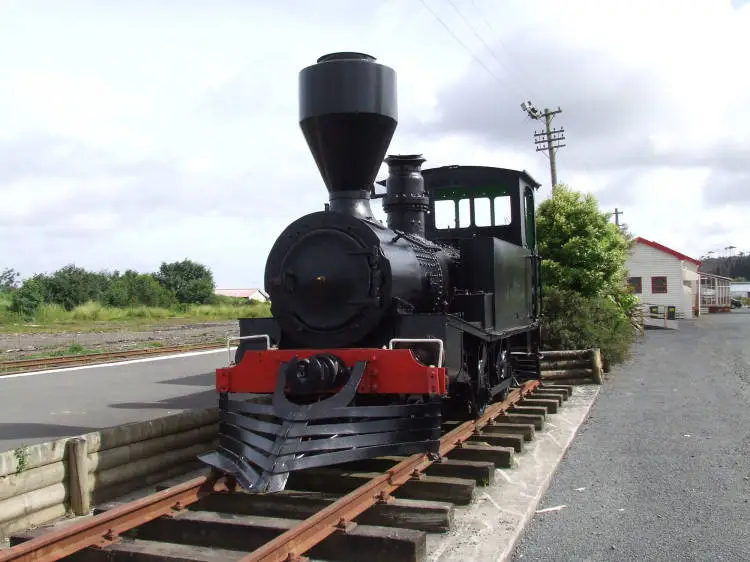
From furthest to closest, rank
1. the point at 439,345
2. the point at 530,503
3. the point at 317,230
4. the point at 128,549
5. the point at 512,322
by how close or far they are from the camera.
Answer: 1. the point at 512,322
2. the point at 317,230
3. the point at 439,345
4. the point at 530,503
5. the point at 128,549

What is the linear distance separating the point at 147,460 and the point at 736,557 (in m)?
4.43

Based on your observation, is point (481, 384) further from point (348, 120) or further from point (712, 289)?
point (712, 289)

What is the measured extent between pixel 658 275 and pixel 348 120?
34.5 metres

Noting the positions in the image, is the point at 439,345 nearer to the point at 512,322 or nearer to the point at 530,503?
the point at 530,503

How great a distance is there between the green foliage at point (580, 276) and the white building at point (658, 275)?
18343 millimetres

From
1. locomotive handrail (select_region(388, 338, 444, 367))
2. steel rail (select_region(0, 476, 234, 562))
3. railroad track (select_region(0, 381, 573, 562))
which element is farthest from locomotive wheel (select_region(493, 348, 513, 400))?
steel rail (select_region(0, 476, 234, 562))

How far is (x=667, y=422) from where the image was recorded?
326 inches

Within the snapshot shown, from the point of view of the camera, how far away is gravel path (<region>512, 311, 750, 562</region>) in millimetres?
4238

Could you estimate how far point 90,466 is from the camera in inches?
206

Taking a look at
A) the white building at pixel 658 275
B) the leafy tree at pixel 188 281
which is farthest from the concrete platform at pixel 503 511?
the leafy tree at pixel 188 281

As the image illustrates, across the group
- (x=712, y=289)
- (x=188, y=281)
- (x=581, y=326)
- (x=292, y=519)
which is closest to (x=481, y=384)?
(x=292, y=519)

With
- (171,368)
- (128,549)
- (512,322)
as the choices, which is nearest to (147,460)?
(128,549)

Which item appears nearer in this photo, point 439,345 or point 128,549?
point 128,549

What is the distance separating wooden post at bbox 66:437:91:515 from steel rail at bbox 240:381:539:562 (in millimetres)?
2085
